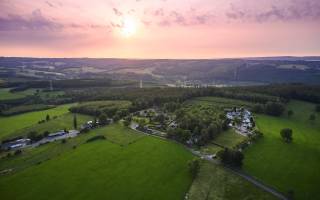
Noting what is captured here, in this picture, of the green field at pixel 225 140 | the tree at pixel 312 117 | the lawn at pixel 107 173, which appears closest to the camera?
the lawn at pixel 107 173

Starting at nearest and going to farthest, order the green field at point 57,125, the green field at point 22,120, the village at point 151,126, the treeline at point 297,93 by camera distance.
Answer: the village at point 151,126 < the green field at point 57,125 < the green field at point 22,120 < the treeline at point 297,93

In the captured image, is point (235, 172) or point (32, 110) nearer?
point (235, 172)

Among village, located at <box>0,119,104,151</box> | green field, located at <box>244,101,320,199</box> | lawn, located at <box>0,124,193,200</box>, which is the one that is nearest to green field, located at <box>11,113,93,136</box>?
village, located at <box>0,119,104,151</box>

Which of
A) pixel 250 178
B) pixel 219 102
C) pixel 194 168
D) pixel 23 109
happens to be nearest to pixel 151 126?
pixel 194 168

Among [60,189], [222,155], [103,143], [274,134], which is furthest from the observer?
[274,134]

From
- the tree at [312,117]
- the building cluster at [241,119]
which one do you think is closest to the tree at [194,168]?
the building cluster at [241,119]

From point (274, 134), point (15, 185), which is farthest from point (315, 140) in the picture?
point (15, 185)

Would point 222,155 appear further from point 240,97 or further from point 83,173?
point 240,97

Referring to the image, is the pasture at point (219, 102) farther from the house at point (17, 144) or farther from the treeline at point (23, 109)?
the house at point (17, 144)
